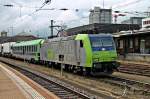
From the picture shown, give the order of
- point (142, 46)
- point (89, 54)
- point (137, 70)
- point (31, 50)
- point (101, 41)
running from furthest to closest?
point (31, 50)
point (142, 46)
point (137, 70)
point (101, 41)
point (89, 54)

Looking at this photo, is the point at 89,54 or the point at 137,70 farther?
the point at 137,70

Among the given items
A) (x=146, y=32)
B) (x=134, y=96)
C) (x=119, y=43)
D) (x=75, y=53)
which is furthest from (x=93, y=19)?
(x=134, y=96)

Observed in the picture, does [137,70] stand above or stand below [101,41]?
below

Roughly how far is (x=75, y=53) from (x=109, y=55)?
3.03m

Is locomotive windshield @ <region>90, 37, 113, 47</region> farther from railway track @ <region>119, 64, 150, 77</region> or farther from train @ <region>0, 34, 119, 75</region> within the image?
railway track @ <region>119, 64, 150, 77</region>

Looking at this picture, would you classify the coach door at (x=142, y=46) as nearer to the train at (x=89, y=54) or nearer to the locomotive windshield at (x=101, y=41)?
the train at (x=89, y=54)

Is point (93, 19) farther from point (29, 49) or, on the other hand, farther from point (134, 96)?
point (134, 96)

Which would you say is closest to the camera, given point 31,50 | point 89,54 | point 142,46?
point 89,54

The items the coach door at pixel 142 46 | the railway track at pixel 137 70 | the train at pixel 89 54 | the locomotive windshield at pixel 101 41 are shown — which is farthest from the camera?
the coach door at pixel 142 46

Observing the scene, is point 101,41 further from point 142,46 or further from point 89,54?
point 142,46

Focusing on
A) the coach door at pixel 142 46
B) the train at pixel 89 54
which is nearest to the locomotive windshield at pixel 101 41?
the train at pixel 89 54

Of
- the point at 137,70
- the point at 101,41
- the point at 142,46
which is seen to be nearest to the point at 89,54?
the point at 101,41

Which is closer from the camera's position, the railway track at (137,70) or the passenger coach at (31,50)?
the railway track at (137,70)

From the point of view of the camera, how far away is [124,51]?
159ft
